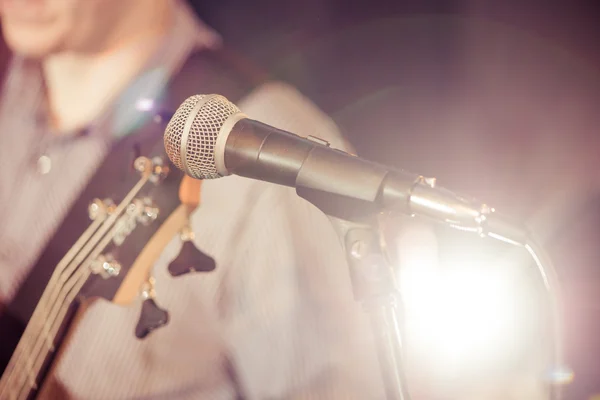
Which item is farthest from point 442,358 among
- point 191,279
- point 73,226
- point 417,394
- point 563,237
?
point 73,226

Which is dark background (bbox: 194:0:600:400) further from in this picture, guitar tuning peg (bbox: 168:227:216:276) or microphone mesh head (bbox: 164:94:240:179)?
microphone mesh head (bbox: 164:94:240:179)

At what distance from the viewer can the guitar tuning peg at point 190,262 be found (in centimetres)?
78

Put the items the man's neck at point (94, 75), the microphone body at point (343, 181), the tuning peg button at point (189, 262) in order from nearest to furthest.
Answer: the microphone body at point (343, 181)
the tuning peg button at point (189, 262)
the man's neck at point (94, 75)

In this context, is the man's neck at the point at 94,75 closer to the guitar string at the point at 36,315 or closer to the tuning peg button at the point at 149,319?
the guitar string at the point at 36,315

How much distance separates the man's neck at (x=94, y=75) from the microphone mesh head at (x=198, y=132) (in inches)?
19.4

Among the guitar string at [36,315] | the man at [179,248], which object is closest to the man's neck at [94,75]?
the man at [179,248]

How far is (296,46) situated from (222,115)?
0.53m

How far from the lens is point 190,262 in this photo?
2.56ft

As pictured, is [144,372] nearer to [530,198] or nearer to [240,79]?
[240,79]

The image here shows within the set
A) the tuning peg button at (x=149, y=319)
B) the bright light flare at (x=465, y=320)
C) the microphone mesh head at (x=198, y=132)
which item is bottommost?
the tuning peg button at (x=149, y=319)

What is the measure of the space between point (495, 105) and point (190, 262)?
1.86ft

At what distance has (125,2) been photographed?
0.95 meters

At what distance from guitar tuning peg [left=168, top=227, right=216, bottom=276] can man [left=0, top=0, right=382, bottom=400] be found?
0.05m

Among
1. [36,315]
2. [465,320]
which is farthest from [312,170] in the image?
[36,315]
